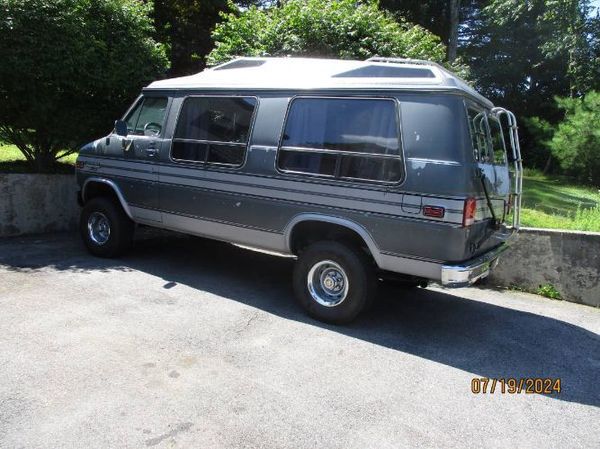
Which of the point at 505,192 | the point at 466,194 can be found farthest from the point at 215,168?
the point at 505,192

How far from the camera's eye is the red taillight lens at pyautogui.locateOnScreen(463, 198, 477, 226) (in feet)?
13.6

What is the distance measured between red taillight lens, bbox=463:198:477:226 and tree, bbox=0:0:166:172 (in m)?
6.24

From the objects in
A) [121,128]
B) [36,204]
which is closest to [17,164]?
[36,204]

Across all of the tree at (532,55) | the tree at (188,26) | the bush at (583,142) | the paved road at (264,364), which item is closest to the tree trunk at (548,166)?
the tree at (532,55)

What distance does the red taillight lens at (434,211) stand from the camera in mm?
4215

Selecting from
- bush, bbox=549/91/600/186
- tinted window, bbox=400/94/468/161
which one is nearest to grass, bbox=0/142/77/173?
tinted window, bbox=400/94/468/161

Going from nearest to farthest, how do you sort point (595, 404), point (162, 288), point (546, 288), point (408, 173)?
1. point (595, 404)
2. point (408, 173)
3. point (162, 288)
4. point (546, 288)

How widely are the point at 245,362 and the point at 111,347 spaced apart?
1116 mm

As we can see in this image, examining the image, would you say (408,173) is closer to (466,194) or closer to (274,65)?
(466,194)

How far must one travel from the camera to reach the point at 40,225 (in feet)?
26.5

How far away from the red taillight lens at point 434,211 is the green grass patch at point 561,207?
369 centimetres

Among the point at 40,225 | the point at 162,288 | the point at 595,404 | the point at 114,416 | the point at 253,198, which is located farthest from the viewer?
the point at 40,225

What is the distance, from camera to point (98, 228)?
6.86m
